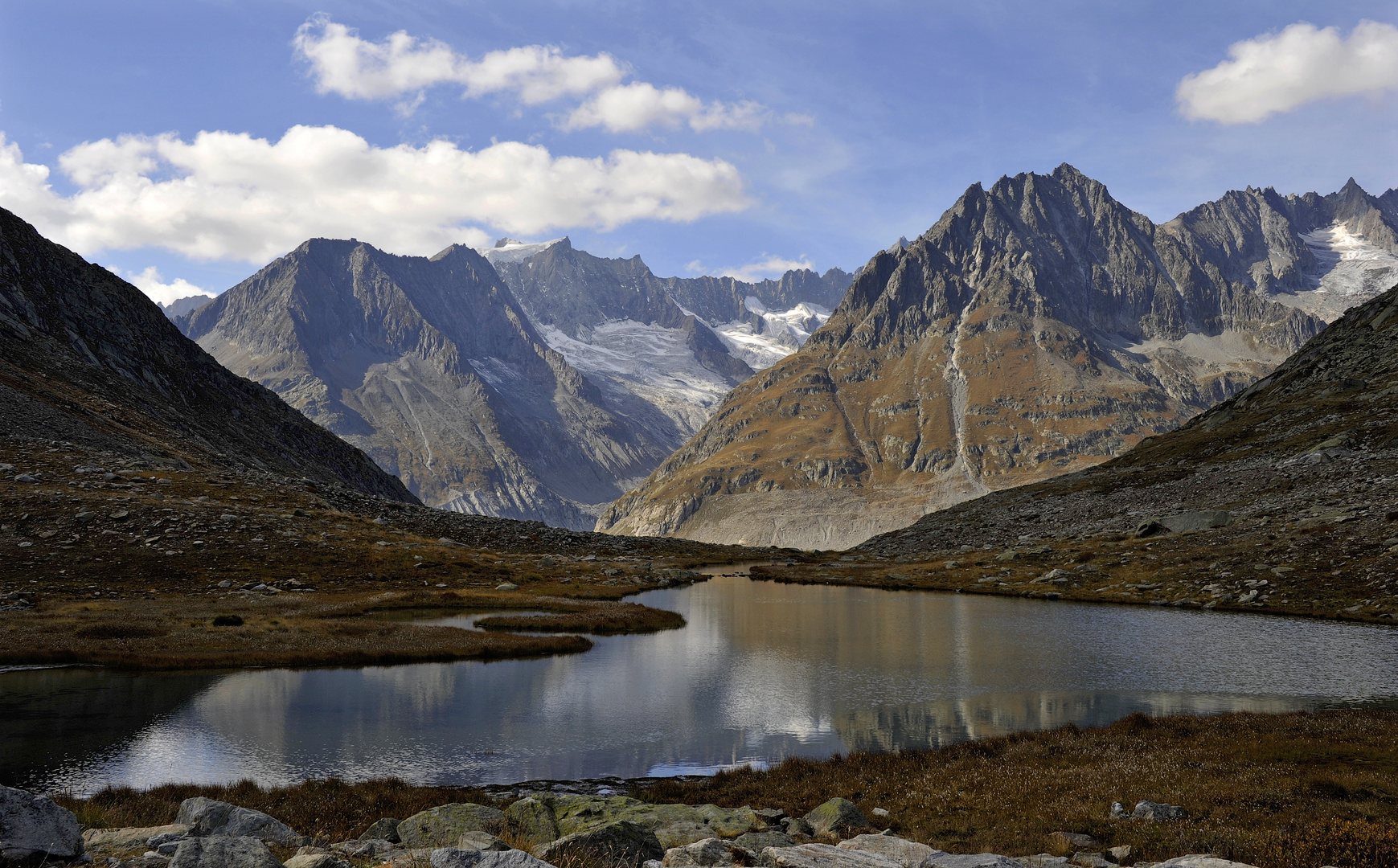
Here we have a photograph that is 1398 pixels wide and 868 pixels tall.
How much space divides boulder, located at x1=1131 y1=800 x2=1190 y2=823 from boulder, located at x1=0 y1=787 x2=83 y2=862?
21.6 m

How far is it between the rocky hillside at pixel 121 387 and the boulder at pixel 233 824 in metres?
92.7

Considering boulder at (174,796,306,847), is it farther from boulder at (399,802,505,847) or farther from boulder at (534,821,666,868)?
boulder at (534,821,666,868)

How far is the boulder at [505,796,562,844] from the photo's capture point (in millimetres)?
17891

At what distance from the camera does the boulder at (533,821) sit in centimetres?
1789

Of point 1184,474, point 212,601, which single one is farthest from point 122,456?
point 1184,474

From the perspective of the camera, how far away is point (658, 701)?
40000 millimetres

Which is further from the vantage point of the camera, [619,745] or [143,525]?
[143,525]

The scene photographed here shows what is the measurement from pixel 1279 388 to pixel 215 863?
19142 centimetres

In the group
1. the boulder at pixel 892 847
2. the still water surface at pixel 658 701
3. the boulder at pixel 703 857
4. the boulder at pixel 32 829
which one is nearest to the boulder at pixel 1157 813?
the boulder at pixel 892 847

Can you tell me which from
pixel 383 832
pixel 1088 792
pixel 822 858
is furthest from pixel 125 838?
pixel 1088 792

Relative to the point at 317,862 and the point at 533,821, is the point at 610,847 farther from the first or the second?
the point at 533,821

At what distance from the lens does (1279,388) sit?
515 ft

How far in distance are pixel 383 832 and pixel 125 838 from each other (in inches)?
195

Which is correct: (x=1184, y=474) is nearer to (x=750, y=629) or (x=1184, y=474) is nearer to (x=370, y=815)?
(x=750, y=629)
